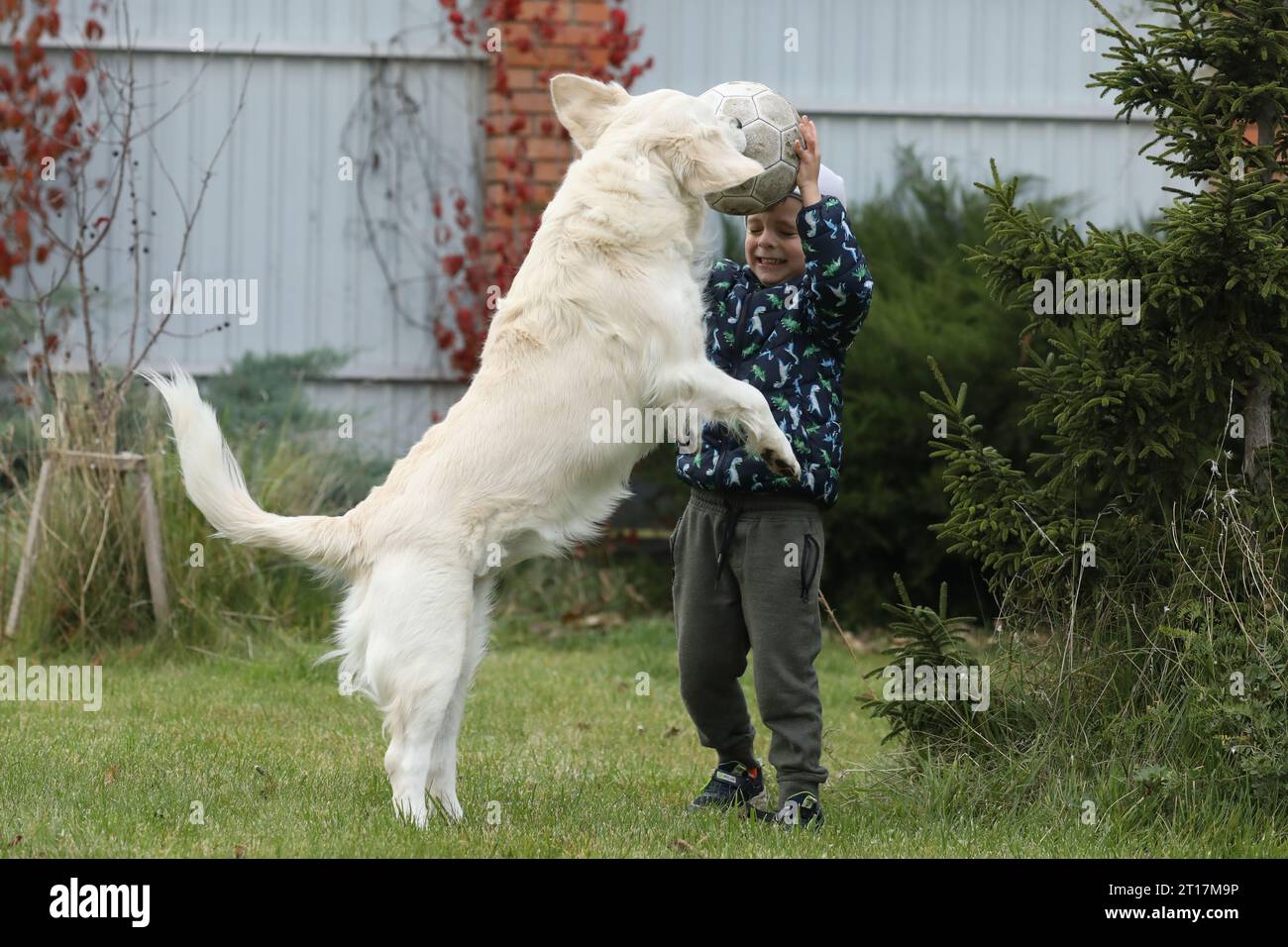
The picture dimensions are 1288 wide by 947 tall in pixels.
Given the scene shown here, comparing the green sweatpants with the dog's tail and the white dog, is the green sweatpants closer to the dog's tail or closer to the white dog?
the white dog

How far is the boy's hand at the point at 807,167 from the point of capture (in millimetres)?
4344

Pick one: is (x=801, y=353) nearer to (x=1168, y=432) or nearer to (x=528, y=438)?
(x=528, y=438)

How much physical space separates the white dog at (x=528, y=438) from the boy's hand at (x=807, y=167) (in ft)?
0.73

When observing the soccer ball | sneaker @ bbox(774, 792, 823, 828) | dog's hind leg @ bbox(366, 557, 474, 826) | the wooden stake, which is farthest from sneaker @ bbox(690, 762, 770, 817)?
the wooden stake

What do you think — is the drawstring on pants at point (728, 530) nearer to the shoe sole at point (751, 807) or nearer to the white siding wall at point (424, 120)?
the shoe sole at point (751, 807)

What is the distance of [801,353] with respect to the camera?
4488mm

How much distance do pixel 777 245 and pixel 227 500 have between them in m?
1.91

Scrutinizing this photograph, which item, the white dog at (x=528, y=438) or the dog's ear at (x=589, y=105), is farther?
the dog's ear at (x=589, y=105)

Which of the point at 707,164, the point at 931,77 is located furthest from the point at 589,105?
the point at 931,77

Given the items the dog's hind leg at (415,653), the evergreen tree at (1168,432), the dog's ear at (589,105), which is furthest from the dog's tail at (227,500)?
the evergreen tree at (1168,432)

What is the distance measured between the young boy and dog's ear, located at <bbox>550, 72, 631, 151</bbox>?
0.58 meters

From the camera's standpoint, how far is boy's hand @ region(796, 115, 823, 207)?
14.3 feet

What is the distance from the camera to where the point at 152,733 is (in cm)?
554
